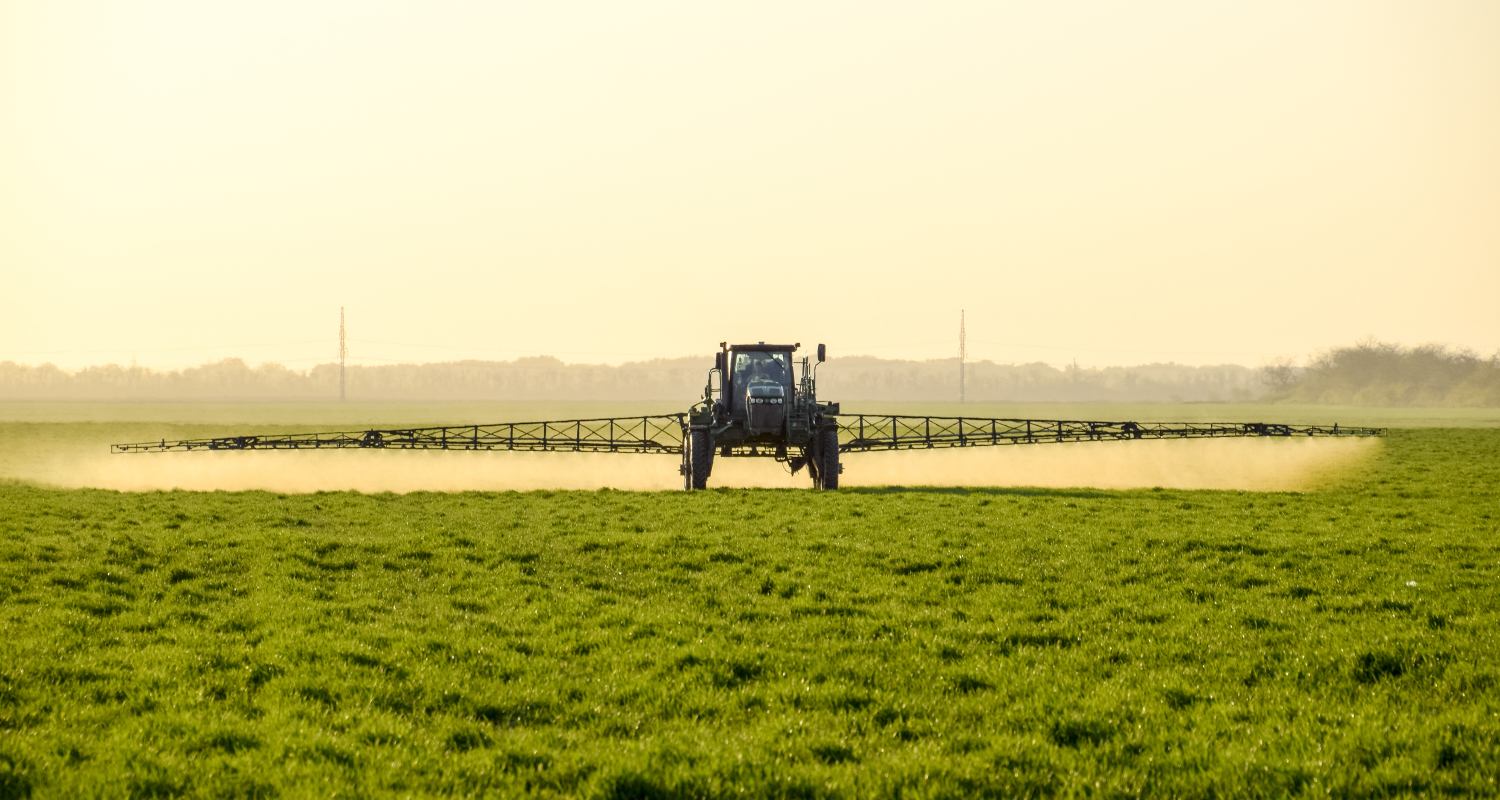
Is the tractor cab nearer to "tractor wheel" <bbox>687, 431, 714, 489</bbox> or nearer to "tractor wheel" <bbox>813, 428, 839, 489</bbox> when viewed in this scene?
"tractor wheel" <bbox>687, 431, 714, 489</bbox>

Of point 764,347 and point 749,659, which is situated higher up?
point 764,347

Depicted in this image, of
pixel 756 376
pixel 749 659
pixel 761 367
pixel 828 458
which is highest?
pixel 761 367

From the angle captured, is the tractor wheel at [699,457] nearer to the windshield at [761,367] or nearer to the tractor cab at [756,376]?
the tractor cab at [756,376]

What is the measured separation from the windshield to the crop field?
41.5 ft

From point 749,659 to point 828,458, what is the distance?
2354 centimetres

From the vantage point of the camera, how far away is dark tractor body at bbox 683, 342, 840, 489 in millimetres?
34156

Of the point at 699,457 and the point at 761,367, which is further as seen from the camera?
the point at 761,367

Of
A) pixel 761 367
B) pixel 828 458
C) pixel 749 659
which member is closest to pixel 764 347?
pixel 761 367

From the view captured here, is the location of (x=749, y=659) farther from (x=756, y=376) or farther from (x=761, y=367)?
(x=761, y=367)

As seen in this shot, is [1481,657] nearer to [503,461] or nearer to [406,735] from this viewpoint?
[406,735]

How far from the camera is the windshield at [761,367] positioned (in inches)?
1389

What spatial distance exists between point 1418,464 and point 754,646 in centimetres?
4416

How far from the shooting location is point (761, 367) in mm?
35406

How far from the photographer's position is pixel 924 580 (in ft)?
53.4
